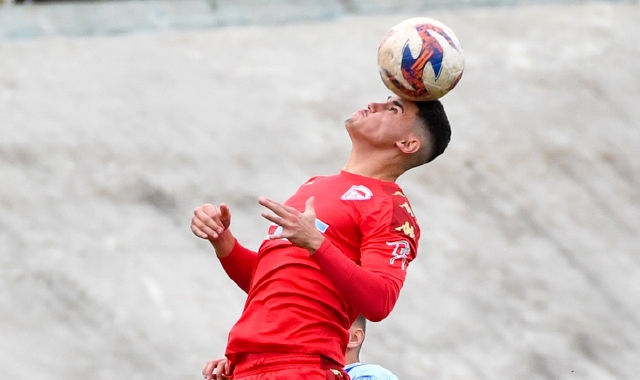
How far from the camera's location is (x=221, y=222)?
4363 millimetres

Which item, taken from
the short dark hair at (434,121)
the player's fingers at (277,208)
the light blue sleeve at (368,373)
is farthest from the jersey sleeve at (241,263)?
the light blue sleeve at (368,373)

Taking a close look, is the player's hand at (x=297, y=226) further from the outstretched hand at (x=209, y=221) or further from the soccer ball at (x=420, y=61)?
the soccer ball at (x=420, y=61)

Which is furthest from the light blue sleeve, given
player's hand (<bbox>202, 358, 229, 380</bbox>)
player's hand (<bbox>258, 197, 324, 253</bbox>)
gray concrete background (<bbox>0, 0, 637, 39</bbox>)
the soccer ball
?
gray concrete background (<bbox>0, 0, 637, 39</bbox>)

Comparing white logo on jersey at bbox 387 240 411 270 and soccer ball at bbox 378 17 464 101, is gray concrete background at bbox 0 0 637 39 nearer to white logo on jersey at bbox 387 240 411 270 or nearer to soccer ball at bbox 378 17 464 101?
soccer ball at bbox 378 17 464 101

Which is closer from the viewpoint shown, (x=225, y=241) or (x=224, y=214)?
(x=224, y=214)

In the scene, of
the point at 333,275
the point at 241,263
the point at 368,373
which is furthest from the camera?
the point at 368,373

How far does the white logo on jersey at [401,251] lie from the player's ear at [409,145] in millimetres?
436

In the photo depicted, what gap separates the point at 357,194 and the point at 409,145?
1.09 feet

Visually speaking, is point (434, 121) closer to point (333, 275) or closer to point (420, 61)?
point (420, 61)

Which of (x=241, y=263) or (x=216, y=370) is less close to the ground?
(x=241, y=263)

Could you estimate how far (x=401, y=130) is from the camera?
14.6 ft

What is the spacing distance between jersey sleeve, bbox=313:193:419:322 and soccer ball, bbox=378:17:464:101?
467 mm

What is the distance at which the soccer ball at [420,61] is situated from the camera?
436 cm

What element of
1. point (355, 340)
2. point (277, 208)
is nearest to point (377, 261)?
point (277, 208)
